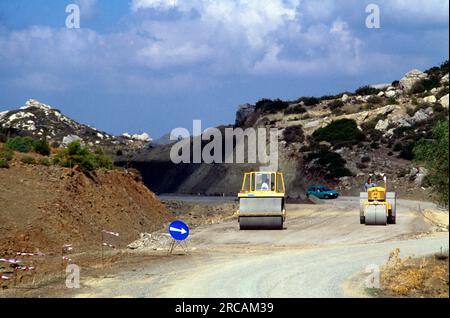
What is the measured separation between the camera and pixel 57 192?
35.4 meters

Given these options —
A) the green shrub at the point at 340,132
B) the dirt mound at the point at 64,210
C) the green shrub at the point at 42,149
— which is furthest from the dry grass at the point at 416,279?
the green shrub at the point at 340,132

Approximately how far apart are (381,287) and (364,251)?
844cm

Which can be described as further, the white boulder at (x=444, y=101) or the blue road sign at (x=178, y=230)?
the white boulder at (x=444, y=101)

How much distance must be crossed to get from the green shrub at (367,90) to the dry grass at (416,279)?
9002 cm

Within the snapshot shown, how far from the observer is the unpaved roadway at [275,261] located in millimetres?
17688

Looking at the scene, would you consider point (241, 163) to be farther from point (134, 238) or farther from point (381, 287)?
point (381, 287)

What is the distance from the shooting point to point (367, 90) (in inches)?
4407

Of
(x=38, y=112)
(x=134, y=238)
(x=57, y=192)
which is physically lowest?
(x=134, y=238)

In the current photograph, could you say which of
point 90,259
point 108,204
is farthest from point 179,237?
point 108,204

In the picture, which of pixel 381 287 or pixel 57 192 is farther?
pixel 57 192

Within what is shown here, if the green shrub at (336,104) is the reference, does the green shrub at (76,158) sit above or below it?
below

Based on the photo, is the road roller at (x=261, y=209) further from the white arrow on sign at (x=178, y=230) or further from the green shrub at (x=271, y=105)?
the green shrub at (x=271, y=105)

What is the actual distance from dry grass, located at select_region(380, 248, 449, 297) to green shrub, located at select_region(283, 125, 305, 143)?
232 feet

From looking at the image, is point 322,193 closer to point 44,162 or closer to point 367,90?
point 44,162
